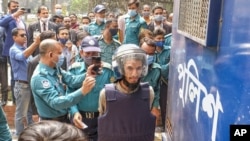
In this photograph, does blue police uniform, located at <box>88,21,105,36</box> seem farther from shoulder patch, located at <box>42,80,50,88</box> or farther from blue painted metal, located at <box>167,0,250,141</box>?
blue painted metal, located at <box>167,0,250,141</box>

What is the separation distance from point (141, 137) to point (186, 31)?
30.8 inches

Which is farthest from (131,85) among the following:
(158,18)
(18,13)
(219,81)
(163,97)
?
(158,18)

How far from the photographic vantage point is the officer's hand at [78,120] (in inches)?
111

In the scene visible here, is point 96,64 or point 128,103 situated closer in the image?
point 128,103

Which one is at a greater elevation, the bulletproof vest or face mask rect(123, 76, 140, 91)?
face mask rect(123, 76, 140, 91)

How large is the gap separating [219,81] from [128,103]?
3.14 ft

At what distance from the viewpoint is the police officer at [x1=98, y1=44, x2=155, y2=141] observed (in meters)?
2.41

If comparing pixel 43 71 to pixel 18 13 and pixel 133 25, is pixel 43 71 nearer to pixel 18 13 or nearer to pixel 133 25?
pixel 18 13

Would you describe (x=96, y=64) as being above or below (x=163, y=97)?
above

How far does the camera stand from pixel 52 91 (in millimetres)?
2826

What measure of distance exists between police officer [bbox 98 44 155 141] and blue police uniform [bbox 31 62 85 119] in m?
0.38

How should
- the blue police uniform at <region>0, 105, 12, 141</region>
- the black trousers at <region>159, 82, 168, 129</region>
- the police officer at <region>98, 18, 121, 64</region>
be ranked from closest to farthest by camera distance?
the blue police uniform at <region>0, 105, 12, 141</region>, the police officer at <region>98, 18, 121, 64</region>, the black trousers at <region>159, 82, 168, 129</region>

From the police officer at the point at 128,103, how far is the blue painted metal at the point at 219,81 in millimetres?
253

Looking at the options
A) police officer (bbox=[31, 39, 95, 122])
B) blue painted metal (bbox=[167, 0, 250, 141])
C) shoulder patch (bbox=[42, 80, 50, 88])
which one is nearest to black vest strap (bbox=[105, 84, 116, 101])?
police officer (bbox=[31, 39, 95, 122])
